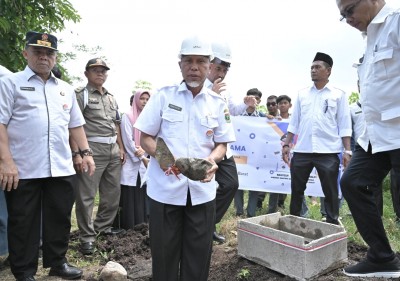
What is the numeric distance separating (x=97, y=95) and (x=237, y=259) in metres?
2.64

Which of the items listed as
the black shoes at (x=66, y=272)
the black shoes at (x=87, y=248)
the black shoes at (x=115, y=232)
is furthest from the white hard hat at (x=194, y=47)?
the black shoes at (x=115, y=232)

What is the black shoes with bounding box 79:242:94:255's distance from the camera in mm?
4266

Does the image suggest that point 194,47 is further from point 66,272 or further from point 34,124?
point 66,272

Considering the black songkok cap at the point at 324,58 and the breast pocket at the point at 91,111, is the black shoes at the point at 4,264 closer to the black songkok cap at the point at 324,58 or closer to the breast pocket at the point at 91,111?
the breast pocket at the point at 91,111

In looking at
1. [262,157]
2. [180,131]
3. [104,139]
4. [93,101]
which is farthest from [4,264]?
[262,157]

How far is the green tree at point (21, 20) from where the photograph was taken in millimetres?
4789

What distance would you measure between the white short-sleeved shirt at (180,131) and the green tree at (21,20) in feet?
9.42

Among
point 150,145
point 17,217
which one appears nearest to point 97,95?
point 17,217

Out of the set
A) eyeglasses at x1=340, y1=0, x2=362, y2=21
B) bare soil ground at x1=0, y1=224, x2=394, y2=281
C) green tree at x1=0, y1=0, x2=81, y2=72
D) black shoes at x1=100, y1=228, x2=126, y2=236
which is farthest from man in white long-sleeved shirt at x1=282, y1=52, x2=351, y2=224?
green tree at x1=0, y1=0, x2=81, y2=72

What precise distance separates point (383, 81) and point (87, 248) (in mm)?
3501

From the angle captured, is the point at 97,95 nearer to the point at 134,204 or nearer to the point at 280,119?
the point at 134,204

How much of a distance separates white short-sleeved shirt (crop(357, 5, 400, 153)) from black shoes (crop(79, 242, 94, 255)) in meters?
3.20

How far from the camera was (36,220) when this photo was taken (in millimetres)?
3328

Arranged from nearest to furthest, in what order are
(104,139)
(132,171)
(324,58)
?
1. (104,139)
2. (324,58)
3. (132,171)
